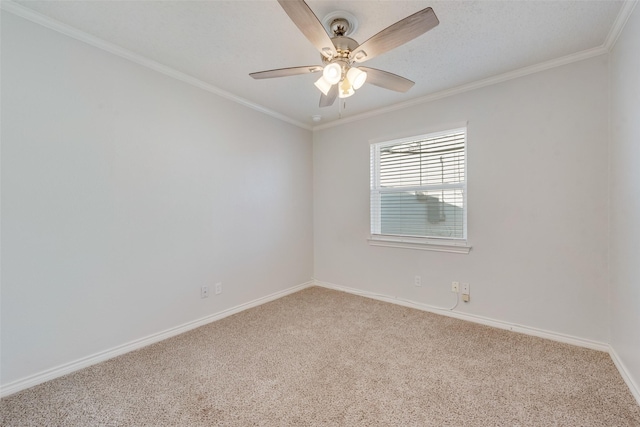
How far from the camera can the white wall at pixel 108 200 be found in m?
1.77

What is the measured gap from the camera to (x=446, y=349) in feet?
7.41

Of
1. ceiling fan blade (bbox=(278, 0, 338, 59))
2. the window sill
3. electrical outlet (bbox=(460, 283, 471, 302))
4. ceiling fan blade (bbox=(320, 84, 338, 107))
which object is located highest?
ceiling fan blade (bbox=(278, 0, 338, 59))

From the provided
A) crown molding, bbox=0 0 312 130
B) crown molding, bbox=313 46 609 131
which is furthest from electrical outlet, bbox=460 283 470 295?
crown molding, bbox=0 0 312 130

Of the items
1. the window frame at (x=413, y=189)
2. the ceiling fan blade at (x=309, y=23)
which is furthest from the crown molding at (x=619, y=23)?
the ceiling fan blade at (x=309, y=23)

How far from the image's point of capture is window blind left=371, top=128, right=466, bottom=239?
295cm

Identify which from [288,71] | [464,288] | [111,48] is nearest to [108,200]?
[111,48]

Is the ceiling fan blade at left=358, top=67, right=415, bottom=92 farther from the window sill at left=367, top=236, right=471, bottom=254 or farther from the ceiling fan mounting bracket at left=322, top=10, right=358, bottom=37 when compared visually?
the window sill at left=367, top=236, right=471, bottom=254

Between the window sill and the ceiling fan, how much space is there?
5.57ft

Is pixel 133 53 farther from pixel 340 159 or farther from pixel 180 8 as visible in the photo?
pixel 340 159

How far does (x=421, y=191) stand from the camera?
319 centimetres

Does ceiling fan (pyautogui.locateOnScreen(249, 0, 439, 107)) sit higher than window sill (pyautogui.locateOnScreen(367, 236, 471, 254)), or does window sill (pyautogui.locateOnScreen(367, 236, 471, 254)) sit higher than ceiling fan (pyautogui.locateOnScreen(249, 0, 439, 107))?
ceiling fan (pyautogui.locateOnScreen(249, 0, 439, 107))

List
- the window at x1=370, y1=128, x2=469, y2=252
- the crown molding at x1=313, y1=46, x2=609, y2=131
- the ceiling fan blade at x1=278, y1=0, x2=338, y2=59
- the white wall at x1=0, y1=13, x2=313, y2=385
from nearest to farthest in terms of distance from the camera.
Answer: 1. the ceiling fan blade at x1=278, y1=0, x2=338, y2=59
2. the white wall at x1=0, y1=13, x2=313, y2=385
3. the crown molding at x1=313, y1=46, x2=609, y2=131
4. the window at x1=370, y1=128, x2=469, y2=252

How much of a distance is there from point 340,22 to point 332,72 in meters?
0.50

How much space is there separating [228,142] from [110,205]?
1259 mm
